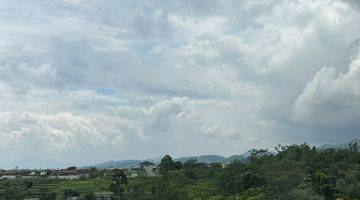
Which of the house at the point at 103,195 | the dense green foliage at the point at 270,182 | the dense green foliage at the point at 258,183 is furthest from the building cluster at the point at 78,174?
the dense green foliage at the point at 270,182

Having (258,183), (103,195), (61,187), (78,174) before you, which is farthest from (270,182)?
(78,174)

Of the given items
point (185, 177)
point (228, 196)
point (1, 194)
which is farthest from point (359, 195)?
point (1, 194)

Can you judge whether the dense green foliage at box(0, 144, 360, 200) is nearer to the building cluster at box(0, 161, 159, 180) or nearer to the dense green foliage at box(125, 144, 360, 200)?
the dense green foliage at box(125, 144, 360, 200)

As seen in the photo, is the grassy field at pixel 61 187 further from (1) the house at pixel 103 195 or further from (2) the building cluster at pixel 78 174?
(2) the building cluster at pixel 78 174

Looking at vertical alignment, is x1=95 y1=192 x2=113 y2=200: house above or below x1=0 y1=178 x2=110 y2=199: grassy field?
below

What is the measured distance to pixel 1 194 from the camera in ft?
258

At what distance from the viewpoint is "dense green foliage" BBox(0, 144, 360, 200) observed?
60.6 meters

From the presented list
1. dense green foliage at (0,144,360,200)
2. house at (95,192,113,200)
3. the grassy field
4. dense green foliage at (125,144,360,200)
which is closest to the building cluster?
the grassy field

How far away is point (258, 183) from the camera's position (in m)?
67.6

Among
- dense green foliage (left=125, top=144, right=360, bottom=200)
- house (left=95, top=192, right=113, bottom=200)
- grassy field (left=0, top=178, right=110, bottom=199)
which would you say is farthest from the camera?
grassy field (left=0, top=178, right=110, bottom=199)

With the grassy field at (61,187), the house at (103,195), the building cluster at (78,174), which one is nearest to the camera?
the house at (103,195)

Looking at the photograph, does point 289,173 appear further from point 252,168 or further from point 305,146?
point 305,146

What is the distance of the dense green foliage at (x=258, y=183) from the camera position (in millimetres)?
60594

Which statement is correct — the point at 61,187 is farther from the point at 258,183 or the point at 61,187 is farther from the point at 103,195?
the point at 258,183
